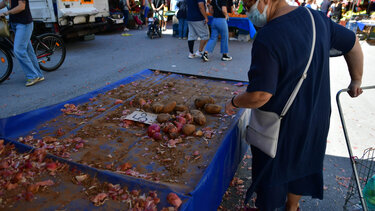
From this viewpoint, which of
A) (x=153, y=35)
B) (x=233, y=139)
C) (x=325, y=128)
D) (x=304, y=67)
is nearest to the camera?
(x=304, y=67)

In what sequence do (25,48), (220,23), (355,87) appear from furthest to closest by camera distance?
(220,23), (25,48), (355,87)

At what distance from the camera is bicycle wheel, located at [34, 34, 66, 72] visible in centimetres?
589

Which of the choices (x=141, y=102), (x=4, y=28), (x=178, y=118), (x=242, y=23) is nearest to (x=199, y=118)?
(x=178, y=118)

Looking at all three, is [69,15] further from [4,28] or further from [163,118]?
[163,118]

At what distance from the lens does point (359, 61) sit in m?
1.81

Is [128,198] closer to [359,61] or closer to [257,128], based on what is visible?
[257,128]

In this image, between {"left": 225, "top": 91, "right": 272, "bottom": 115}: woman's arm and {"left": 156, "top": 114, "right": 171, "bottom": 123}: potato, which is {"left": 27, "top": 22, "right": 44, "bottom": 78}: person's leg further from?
{"left": 225, "top": 91, "right": 272, "bottom": 115}: woman's arm

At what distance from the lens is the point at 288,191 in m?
1.88

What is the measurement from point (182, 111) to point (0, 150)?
157 centimetres

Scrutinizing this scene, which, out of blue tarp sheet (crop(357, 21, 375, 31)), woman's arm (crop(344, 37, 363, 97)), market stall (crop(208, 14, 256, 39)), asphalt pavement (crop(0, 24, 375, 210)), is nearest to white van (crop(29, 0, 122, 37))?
asphalt pavement (crop(0, 24, 375, 210))

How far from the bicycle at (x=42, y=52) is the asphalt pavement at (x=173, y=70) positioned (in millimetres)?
208

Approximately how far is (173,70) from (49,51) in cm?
303

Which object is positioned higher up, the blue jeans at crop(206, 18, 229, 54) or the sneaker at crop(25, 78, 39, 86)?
the blue jeans at crop(206, 18, 229, 54)

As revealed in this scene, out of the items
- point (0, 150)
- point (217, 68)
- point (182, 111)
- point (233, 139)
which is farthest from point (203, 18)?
point (0, 150)
